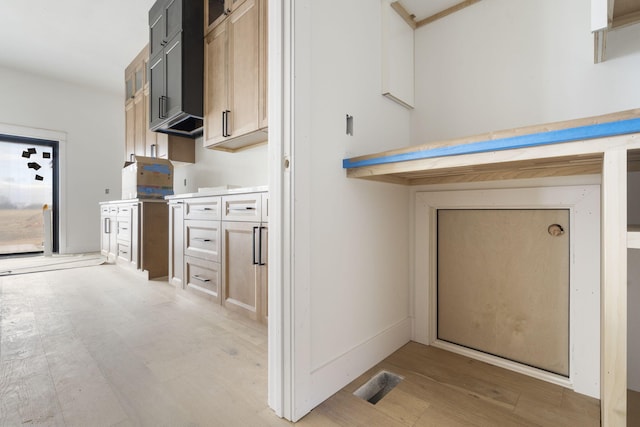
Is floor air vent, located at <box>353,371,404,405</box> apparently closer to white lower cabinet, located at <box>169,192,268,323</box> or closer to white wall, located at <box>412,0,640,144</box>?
white lower cabinet, located at <box>169,192,268,323</box>

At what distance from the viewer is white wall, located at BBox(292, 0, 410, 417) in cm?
105

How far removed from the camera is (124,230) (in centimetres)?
344

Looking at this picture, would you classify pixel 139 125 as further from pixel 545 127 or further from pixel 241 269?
pixel 545 127

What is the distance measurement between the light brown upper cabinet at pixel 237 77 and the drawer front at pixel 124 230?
1549 millimetres

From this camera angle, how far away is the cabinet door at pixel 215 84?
237cm

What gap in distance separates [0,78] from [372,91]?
5.59 m

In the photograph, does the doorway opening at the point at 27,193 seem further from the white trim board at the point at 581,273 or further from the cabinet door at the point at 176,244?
the white trim board at the point at 581,273

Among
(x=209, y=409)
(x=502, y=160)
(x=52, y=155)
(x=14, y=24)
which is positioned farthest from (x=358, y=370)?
(x=52, y=155)

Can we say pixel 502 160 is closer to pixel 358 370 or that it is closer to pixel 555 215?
pixel 555 215

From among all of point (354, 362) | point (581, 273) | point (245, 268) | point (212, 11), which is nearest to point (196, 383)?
point (354, 362)

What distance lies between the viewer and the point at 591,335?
115 centimetres

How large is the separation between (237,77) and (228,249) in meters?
1.25

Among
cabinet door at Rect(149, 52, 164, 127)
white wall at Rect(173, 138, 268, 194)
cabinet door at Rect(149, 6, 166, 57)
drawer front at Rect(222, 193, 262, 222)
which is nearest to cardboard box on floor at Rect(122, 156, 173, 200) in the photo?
white wall at Rect(173, 138, 268, 194)

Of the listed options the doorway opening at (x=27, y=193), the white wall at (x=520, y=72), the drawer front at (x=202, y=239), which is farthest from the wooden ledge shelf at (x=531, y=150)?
the doorway opening at (x=27, y=193)
